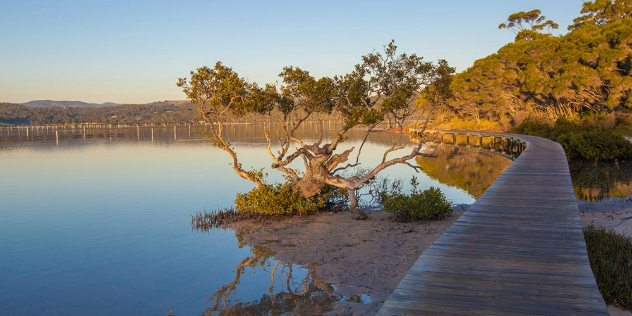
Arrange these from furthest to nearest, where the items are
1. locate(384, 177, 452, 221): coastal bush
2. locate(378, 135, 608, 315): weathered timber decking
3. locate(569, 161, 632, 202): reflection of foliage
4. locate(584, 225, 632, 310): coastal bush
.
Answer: locate(569, 161, 632, 202): reflection of foliage
locate(384, 177, 452, 221): coastal bush
locate(584, 225, 632, 310): coastal bush
locate(378, 135, 608, 315): weathered timber decking

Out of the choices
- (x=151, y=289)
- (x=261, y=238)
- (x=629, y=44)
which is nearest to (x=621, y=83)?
(x=629, y=44)

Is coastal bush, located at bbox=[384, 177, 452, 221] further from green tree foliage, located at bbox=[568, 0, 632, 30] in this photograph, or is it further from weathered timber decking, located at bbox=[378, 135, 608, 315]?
green tree foliage, located at bbox=[568, 0, 632, 30]

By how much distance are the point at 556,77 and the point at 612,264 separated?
37.5 metres

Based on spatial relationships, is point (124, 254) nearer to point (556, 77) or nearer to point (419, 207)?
point (419, 207)

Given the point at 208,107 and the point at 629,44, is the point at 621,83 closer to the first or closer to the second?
the point at 629,44

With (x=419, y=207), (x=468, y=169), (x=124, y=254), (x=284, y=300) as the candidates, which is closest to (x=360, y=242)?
(x=419, y=207)

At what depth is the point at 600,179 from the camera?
62.5ft

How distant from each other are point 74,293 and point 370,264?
559 cm

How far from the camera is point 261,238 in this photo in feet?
37.7

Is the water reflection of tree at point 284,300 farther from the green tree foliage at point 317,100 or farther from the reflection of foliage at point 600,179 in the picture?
the reflection of foliage at point 600,179

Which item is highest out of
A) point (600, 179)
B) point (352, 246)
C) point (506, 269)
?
point (506, 269)

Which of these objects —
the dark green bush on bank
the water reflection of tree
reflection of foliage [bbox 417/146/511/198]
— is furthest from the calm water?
the dark green bush on bank

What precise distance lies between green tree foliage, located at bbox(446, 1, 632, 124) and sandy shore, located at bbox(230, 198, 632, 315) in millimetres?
25914

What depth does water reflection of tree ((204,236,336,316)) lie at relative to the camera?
7.18m
